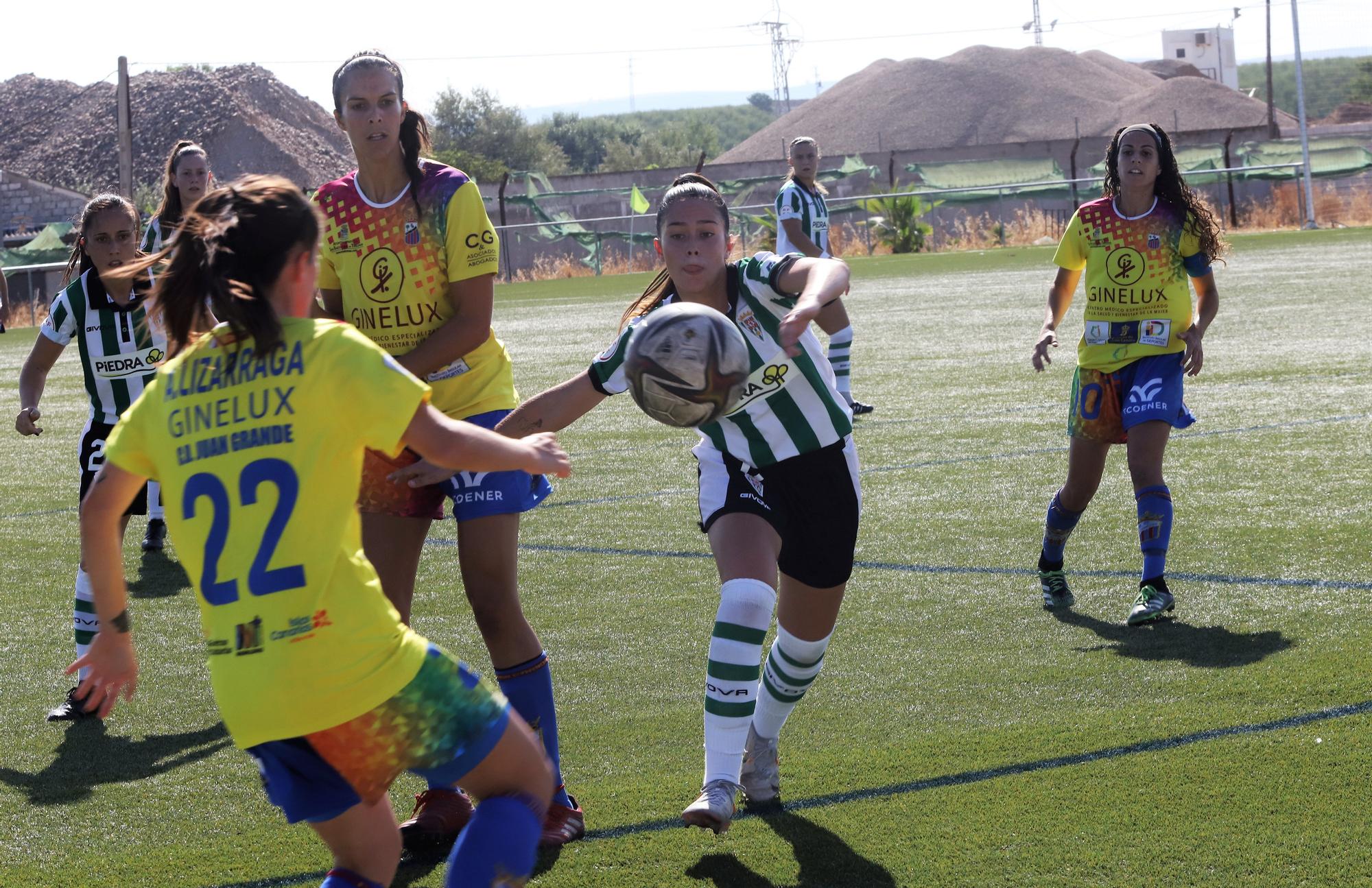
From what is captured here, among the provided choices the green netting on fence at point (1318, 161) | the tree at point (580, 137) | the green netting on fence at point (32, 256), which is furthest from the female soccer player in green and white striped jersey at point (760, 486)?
the tree at point (580, 137)

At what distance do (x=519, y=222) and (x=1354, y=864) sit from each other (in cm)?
4204

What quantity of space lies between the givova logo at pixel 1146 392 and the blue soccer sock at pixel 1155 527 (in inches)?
14.2

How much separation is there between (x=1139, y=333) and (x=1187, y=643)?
4.58 feet

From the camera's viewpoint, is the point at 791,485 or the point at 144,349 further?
the point at 144,349

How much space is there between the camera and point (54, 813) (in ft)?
15.1

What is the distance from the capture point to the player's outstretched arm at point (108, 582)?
2.93 m

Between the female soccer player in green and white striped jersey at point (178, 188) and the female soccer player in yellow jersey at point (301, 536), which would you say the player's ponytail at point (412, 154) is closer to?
the female soccer player in yellow jersey at point (301, 536)

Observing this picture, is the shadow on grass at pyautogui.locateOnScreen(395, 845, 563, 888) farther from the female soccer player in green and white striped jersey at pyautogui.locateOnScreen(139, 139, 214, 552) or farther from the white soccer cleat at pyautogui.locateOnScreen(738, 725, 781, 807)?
the female soccer player in green and white striped jersey at pyautogui.locateOnScreen(139, 139, 214, 552)

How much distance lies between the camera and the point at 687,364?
147 inches

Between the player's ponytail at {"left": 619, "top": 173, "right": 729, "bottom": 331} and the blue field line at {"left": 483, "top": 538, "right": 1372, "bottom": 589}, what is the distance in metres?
3.09

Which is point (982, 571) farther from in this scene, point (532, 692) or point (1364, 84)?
point (1364, 84)

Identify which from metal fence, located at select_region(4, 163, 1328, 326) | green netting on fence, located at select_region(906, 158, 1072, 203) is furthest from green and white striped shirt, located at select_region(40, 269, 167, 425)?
green netting on fence, located at select_region(906, 158, 1072, 203)

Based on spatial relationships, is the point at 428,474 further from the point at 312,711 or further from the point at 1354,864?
the point at 1354,864

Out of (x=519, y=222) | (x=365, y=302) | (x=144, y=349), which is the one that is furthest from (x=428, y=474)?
(x=519, y=222)
